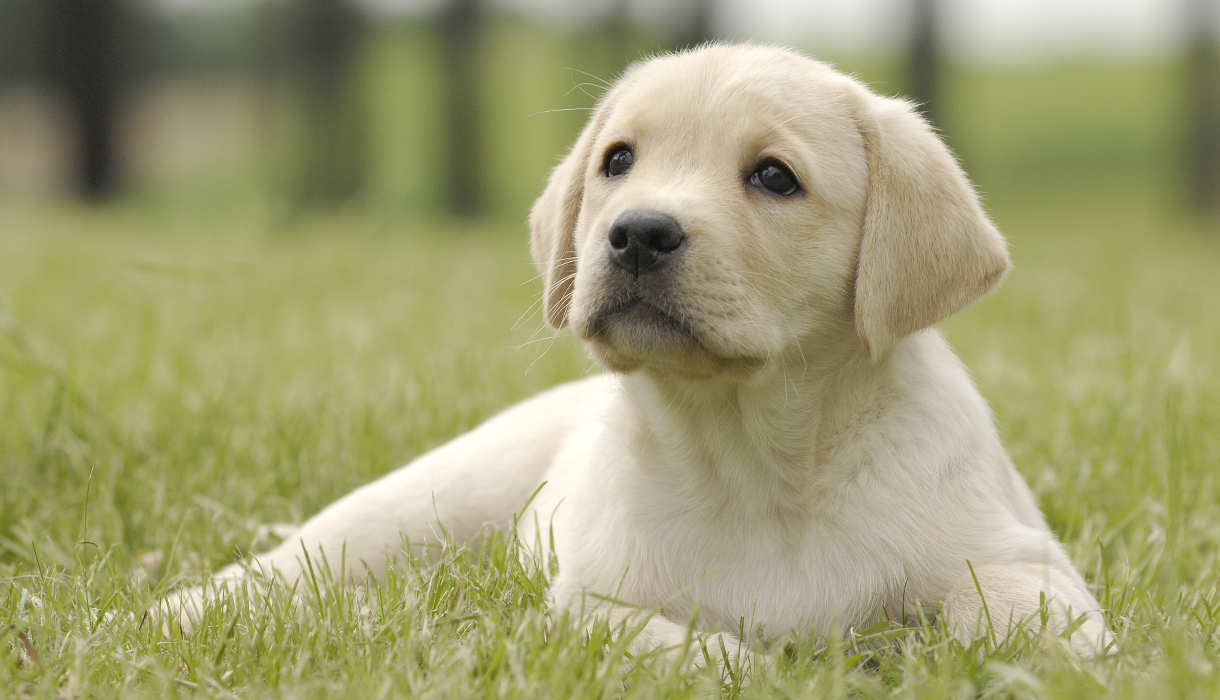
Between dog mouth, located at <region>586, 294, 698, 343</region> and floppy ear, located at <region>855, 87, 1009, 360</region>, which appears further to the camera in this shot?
floppy ear, located at <region>855, 87, 1009, 360</region>

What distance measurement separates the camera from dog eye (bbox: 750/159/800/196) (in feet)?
10.5

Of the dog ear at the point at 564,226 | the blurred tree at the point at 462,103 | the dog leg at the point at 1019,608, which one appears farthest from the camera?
the blurred tree at the point at 462,103

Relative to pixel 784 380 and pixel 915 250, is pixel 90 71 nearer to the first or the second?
A: pixel 784 380

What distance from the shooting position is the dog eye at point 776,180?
3.19m

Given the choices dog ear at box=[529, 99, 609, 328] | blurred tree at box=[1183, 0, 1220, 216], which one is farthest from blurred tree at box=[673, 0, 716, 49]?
dog ear at box=[529, 99, 609, 328]

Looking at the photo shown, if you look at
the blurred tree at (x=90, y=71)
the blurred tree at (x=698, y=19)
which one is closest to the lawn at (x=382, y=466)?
the blurred tree at (x=698, y=19)

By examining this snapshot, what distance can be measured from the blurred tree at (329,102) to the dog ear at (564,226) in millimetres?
17380

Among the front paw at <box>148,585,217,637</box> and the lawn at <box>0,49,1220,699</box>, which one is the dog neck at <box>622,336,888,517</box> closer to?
the lawn at <box>0,49,1220,699</box>

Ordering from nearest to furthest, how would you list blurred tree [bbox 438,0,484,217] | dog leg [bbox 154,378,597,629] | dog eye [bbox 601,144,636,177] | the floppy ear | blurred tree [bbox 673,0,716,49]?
1. the floppy ear
2. dog eye [bbox 601,144,636,177]
3. dog leg [bbox 154,378,597,629]
4. blurred tree [bbox 673,0,716,49]
5. blurred tree [bbox 438,0,484,217]

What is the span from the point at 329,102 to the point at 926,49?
33.1 feet

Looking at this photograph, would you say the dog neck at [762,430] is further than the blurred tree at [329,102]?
No

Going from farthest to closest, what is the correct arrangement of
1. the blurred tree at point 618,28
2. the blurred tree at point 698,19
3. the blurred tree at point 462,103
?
the blurred tree at point 618,28 < the blurred tree at point 462,103 < the blurred tree at point 698,19

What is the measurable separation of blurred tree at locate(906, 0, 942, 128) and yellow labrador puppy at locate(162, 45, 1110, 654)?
577 inches

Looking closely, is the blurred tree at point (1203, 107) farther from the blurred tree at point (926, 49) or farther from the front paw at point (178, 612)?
the front paw at point (178, 612)
